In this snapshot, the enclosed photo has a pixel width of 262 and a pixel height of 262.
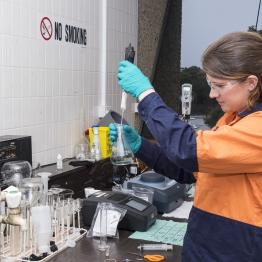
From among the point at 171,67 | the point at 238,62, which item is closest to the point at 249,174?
the point at 238,62

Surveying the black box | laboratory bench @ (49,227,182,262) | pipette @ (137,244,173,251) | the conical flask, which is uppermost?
the conical flask

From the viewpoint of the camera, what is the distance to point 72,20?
3340 millimetres

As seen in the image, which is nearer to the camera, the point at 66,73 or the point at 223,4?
the point at 66,73

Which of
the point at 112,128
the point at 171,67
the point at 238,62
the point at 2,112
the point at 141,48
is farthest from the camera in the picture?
the point at 171,67

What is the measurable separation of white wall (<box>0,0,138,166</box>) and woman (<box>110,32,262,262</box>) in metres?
1.40

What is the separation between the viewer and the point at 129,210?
6.71 ft

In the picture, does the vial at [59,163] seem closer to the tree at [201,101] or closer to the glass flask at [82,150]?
the glass flask at [82,150]

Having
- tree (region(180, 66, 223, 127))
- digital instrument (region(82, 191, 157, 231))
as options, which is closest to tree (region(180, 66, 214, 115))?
tree (region(180, 66, 223, 127))

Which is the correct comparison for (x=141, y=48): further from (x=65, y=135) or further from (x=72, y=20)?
(x=65, y=135)

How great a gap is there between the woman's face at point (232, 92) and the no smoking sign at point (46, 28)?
1.89 meters

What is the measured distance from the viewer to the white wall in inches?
107

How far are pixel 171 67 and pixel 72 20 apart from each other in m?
2.09

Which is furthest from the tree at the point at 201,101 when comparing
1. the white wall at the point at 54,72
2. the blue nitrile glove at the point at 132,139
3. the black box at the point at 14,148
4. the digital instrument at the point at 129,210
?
the blue nitrile glove at the point at 132,139

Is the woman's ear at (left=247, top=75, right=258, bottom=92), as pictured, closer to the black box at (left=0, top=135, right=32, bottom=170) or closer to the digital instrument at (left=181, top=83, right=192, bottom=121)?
the digital instrument at (left=181, top=83, right=192, bottom=121)
